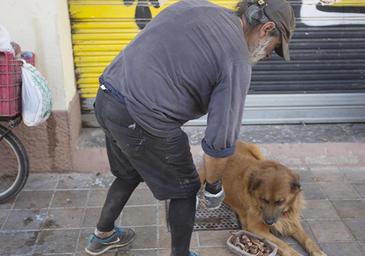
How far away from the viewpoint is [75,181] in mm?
4523

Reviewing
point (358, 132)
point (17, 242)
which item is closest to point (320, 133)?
point (358, 132)

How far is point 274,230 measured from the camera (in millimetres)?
3797

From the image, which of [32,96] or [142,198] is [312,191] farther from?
[32,96]

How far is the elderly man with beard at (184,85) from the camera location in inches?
93.4

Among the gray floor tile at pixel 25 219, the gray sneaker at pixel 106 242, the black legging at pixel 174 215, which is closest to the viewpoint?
the black legging at pixel 174 215

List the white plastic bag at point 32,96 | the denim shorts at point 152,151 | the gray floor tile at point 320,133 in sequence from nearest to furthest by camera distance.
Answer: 1. the denim shorts at point 152,151
2. the white plastic bag at point 32,96
3. the gray floor tile at point 320,133

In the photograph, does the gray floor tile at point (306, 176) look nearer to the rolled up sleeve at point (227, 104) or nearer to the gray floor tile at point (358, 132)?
the gray floor tile at point (358, 132)

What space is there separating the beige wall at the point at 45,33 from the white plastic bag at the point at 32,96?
16.8 inches

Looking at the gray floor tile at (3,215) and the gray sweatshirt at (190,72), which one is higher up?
the gray sweatshirt at (190,72)

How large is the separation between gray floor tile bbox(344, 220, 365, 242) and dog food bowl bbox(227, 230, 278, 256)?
2.51 ft

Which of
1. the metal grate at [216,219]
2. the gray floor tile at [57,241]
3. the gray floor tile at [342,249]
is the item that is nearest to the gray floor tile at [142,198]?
the metal grate at [216,219]

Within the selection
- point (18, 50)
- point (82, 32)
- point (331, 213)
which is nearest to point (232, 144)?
point (331, 213)

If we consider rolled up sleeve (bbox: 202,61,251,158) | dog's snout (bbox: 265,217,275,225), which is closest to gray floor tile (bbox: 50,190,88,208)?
dog's snout (bbox: 265,217,275,225)

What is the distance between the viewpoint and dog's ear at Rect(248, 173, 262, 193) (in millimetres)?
3637
